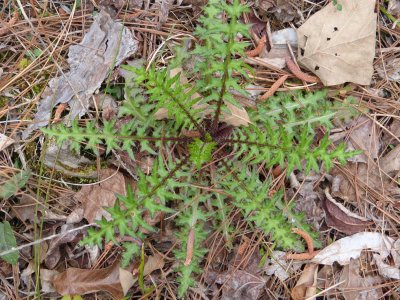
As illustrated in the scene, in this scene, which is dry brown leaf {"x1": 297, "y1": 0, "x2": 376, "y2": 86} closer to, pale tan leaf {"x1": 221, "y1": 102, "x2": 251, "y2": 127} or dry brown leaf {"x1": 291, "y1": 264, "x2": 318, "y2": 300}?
pale tan leaf {"x1": 221, "y1": 102, "x2": 251, "y2": 127}

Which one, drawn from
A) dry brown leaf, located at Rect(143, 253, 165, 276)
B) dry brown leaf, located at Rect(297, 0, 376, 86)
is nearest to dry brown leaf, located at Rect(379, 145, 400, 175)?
dry brown leaf, located at Rect(297, 0, 376, 86)

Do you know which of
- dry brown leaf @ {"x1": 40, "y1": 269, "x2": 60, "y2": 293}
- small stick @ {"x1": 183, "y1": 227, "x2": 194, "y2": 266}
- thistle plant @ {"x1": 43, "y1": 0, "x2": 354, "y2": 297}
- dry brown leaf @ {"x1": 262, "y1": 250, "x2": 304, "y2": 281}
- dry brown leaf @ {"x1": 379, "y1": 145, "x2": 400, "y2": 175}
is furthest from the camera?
dry brown leaf @ {"x1": 379, "y1": 145, "x2": 400, "y2": 175}

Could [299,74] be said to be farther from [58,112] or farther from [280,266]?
[58,112]

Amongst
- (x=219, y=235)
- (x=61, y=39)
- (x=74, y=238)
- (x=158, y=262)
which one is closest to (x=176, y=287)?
(x=158, y=262)

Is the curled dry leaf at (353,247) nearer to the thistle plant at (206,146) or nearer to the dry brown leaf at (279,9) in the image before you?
the thistle plant at (206,146)

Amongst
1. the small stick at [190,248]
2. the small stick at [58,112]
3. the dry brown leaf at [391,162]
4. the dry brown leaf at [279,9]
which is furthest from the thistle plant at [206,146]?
the dry brown leaf at [391,162]

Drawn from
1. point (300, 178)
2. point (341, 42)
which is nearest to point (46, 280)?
point (300, 178)

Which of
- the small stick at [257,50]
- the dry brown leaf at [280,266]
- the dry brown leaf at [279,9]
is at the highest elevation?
the dry brown leaf at [279,9]
